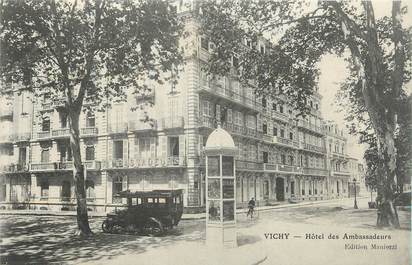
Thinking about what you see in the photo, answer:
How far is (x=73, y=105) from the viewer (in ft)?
40.7

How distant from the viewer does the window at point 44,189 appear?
13552 millimetres

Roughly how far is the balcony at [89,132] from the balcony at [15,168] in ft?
6.95

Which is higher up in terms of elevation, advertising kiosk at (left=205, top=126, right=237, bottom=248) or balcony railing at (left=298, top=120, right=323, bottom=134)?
balcony railing at (left=298, top=120, right=323, bottom=134)

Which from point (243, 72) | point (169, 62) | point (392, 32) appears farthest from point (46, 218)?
point (392, 32)

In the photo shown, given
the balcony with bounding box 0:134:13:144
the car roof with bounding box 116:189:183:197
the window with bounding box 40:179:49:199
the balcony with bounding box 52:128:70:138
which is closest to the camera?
the balcony with bounding box 0:134:13:144

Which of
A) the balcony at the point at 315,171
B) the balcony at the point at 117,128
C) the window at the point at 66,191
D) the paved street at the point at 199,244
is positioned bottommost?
the paved street at the point at 199,244

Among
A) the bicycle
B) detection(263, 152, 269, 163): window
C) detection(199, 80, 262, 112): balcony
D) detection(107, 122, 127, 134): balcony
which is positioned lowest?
the bicycle

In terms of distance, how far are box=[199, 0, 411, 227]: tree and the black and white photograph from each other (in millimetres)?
40

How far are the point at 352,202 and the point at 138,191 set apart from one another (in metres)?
8.25

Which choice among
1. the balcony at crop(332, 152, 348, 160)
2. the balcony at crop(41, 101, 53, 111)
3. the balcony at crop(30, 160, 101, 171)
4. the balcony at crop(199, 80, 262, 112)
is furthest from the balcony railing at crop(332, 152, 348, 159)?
the balcony at crop(41, 101, 53, 111)

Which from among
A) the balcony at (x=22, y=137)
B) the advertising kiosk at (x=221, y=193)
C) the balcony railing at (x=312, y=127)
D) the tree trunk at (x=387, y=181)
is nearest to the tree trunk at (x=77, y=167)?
the balcony at (x=22, y=137)

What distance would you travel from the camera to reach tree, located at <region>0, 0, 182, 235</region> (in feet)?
35.7

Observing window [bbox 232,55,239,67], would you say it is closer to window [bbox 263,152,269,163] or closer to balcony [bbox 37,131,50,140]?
window [bbox 263,152,269,163]

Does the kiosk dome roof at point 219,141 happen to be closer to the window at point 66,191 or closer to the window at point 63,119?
the window at point 63,119
